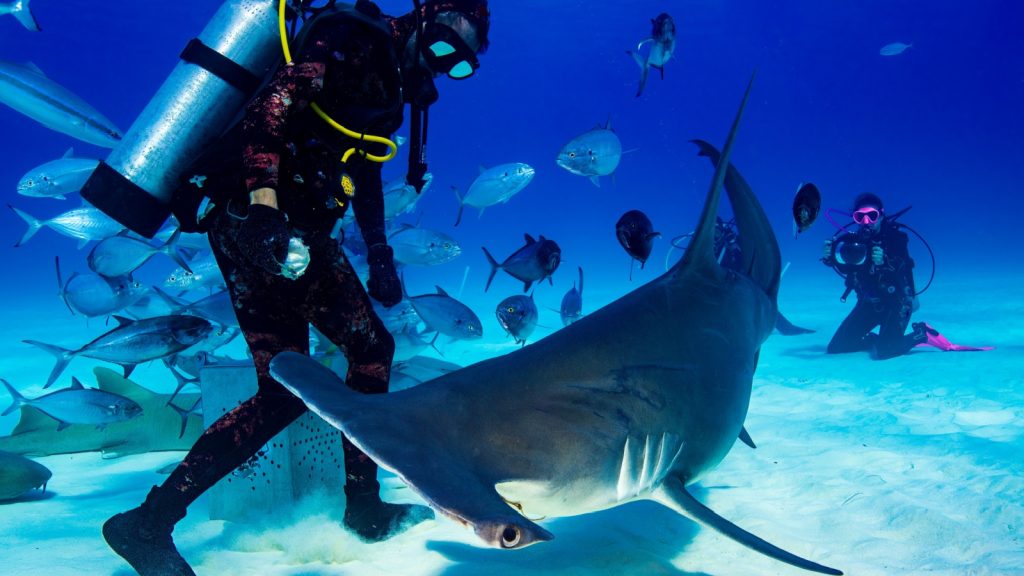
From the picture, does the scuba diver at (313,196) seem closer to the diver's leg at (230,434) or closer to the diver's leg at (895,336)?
the diver's leg at (230,434)

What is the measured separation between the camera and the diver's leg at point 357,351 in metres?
2.79

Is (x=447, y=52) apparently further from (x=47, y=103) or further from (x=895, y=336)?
(x=895, y=336)

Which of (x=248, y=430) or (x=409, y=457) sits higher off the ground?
(x=409, y=457)

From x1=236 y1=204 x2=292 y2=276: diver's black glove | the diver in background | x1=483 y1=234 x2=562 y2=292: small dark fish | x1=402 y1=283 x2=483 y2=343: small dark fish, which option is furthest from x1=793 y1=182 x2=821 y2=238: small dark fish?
the diver in background

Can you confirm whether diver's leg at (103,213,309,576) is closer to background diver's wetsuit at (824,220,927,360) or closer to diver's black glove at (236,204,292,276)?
diver's black glove at (236,204,292,276)

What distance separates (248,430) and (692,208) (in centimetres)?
12320

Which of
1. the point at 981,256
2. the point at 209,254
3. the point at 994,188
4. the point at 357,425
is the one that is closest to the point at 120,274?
the point at 209,254

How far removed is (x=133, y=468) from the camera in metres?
4.84

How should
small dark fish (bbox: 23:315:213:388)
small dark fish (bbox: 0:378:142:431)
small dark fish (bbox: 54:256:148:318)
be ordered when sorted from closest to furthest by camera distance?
small dark fish (bbox: 23:315:213:388) → small dark fish (bbox: 0:378:142:431) → small dark fish (bbox: 54:256:148:318)

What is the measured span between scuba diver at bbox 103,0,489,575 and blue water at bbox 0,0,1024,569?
18.2m

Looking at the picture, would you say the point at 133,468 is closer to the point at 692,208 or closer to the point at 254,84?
the point at 254,84

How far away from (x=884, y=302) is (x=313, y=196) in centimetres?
1019

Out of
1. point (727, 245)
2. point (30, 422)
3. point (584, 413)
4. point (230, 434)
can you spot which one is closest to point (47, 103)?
point (30, 422)

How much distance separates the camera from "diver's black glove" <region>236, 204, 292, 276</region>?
2.02 metres
